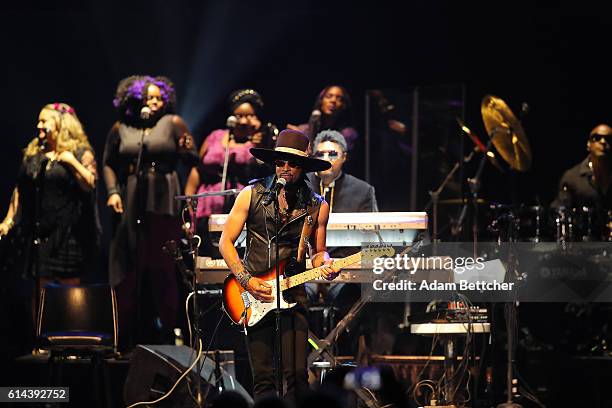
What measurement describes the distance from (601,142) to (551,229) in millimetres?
1083

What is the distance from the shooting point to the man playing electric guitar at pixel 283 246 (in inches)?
252

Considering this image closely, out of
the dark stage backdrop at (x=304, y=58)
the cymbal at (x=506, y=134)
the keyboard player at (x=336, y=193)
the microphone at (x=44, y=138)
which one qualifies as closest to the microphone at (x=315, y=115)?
the keyboard player at (x=336, y=193)

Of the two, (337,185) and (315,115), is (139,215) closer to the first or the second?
(337,185)

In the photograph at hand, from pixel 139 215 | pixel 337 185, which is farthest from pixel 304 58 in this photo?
pixel 139 215

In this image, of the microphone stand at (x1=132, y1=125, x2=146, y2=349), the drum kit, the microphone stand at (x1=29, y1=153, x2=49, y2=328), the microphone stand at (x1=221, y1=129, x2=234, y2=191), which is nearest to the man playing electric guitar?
the microphone stand at (x1=221, y1=129, x2=234, y2=191)

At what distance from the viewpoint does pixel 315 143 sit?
905 centimetres

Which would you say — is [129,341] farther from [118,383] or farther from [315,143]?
[315,143]

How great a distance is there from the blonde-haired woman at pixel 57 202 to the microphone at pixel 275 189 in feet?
10.4

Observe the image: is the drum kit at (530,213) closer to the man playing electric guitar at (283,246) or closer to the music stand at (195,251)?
the music stand at (195,251)

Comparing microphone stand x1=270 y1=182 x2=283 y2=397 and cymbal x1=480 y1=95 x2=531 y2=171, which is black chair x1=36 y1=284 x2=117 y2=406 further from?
cymbal x1=480 y1=95 x2=531 y2=171

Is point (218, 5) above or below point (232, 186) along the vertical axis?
above

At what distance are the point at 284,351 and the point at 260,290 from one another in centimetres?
43

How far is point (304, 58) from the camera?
1134 centimetres

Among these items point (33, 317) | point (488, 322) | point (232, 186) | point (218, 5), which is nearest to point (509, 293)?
point (488, 322)
